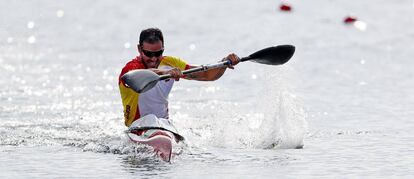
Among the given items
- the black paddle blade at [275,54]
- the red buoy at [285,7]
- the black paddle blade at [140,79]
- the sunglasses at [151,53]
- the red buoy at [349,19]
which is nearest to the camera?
the black paddle blade at [140,79]

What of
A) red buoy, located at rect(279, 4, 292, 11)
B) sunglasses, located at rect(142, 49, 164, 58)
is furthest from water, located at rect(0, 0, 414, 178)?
sunglasses, located at rect(142, 49, 164, 58)

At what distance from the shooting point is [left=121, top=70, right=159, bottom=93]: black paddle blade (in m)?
11.2

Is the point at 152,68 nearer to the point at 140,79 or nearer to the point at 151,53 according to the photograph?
the point at 151,53

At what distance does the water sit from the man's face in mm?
966

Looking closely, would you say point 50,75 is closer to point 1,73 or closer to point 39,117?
point 1,73

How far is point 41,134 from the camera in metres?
13.7

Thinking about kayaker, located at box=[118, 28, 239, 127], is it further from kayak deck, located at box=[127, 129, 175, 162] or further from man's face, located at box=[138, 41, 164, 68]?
kayak deck, located at box=[127, 129, 175, 162]

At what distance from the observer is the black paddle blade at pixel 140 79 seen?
11.2 metres

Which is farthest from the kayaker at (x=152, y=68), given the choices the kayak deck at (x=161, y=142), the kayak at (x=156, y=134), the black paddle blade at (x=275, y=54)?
the black paddle blade at (x=275, y=54)

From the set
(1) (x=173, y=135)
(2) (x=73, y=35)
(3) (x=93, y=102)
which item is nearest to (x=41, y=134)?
(1) (x=173, y=135)

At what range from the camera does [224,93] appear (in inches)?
726

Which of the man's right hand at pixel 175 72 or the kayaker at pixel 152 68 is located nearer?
the man's right hand at pixel 175 72

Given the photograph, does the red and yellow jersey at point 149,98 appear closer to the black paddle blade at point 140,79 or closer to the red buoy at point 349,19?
the black paddle blade at point 140,79

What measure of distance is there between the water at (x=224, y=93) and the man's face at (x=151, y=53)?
97cm
